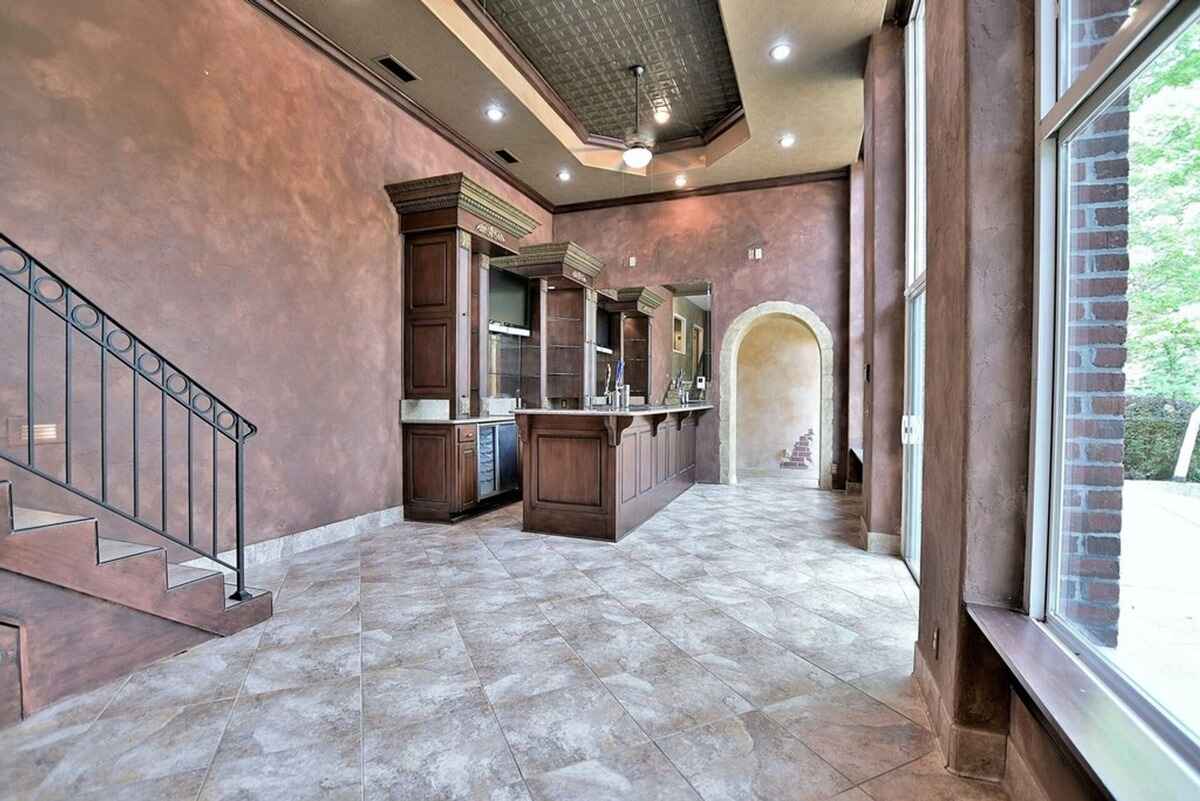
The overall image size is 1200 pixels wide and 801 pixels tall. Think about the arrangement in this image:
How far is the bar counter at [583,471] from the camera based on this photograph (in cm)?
443

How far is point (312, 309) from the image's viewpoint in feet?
13.9

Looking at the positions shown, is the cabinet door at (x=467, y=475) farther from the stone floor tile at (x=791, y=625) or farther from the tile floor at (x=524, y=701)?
the stone floor tile at (x=791, y=625)

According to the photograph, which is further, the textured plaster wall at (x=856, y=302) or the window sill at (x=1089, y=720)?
the textured plaster wall at (x=856, y=302)

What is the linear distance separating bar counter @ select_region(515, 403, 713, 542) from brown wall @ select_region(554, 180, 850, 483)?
3025mm

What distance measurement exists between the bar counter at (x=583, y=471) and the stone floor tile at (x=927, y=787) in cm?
284

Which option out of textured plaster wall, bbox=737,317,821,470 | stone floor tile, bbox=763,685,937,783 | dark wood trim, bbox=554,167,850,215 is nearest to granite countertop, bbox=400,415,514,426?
stone floor tile, bbox=763,685,937,783

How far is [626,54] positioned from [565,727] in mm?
5463

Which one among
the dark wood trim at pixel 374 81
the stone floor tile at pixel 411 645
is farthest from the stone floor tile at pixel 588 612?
the dark wood trim at pixel 374 81

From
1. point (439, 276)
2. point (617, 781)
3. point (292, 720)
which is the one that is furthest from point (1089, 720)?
point (439, 276)

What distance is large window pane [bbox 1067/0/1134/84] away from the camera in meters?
1.29

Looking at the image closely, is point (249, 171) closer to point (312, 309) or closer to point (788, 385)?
point (312, 309)

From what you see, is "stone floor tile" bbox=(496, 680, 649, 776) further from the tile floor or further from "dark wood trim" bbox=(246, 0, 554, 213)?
"dark wood trim" bbox=(246, 0, 554, 213)

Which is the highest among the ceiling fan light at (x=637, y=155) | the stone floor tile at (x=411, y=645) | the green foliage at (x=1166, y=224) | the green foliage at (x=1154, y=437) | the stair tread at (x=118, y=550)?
the ceiling fan light at (x=637, y=155)

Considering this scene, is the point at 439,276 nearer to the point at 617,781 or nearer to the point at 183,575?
the point at 183,575
